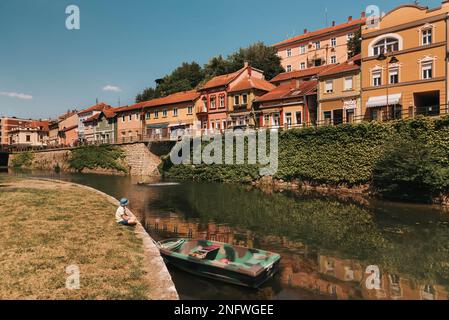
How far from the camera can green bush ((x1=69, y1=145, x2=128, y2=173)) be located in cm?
5959

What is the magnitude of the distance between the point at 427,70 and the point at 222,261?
32.2m

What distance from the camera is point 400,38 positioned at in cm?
3359

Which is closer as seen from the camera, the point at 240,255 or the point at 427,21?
the point at 240,255

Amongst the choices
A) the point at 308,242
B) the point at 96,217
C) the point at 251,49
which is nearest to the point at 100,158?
the point at 251,49

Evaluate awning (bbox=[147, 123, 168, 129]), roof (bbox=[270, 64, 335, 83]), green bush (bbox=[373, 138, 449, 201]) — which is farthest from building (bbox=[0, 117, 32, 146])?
green bush (bbox=[373, 138, 449, 201])

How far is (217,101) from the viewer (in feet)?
178

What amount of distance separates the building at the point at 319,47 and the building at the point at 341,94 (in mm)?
30391

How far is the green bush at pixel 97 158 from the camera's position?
59.6m

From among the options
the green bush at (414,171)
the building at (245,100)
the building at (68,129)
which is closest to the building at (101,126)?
the building at (68,129)

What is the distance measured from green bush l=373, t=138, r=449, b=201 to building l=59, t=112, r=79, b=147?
84.1m

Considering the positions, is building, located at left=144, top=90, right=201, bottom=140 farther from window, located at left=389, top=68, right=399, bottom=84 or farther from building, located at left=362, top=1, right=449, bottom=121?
window, located at left=389, top=68, right=399, bottom=84

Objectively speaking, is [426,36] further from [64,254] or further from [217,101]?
[64,254]
